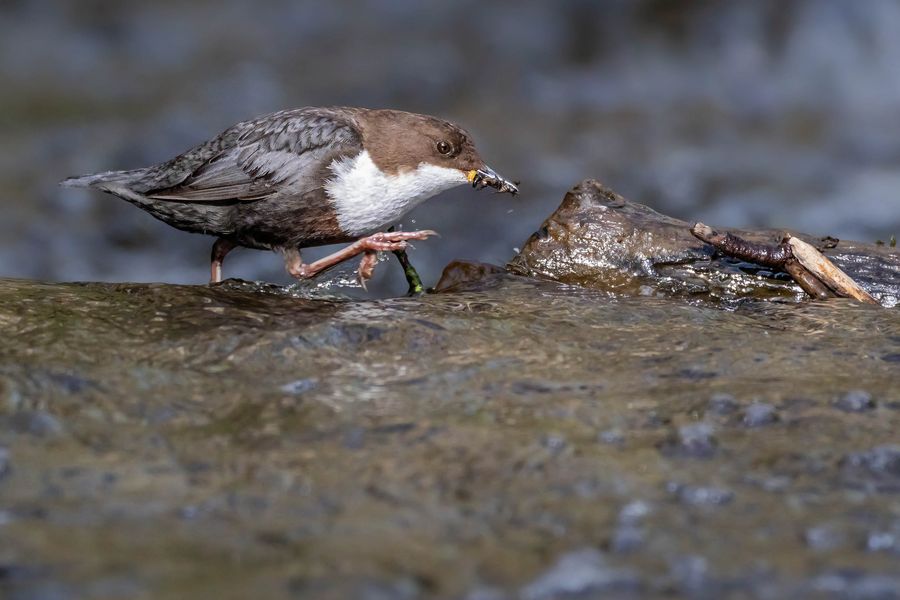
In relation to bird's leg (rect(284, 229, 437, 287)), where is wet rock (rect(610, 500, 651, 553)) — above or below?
below

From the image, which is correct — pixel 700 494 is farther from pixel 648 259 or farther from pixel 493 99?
pixel 493 99

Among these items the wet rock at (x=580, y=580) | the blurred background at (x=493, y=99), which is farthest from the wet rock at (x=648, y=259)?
the blurred background at (x=493, y=99)

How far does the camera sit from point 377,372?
330cm

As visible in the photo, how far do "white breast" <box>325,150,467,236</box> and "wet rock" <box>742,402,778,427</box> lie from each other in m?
2.44

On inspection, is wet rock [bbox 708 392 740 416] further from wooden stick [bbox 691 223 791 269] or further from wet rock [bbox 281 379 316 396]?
wooden stick [bbox 691 223 791 269]

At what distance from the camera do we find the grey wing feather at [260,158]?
4.91m

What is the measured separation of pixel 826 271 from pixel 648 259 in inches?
29.2

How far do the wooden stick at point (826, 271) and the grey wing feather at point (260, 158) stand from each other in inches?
77.9

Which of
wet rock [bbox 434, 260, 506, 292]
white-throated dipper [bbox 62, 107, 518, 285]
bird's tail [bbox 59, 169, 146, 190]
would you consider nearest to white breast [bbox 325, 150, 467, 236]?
white-throated dipper [bbox 62, 107, 518, 285]

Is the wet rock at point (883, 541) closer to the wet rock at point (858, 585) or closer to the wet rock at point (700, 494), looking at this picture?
the wet rock at point (858, 585)

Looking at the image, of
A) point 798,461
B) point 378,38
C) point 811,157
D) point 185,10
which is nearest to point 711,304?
point 798,461

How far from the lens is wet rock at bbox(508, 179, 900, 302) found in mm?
4656

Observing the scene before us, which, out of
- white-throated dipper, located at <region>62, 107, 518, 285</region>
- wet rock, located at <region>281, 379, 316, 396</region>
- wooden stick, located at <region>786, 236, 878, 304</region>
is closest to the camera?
wet rock, located at <region>281, 379, 316, 396</region>

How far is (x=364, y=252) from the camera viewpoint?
16.0 ft
